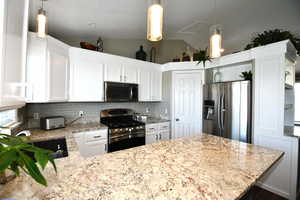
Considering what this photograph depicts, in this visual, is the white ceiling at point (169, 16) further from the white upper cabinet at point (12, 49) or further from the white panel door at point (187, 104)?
the white upper cabinet at point (12, 49)

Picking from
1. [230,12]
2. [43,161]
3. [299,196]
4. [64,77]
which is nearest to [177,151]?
[43,161]

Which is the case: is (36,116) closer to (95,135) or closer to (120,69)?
(95,135)

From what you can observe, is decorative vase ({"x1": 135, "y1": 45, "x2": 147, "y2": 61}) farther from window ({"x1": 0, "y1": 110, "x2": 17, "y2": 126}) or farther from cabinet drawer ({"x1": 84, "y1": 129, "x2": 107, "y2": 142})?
window ({"x1": 0, "y1": 110, "x2": 17, "y2": 126})

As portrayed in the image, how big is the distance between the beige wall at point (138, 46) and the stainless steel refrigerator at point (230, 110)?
1517mm

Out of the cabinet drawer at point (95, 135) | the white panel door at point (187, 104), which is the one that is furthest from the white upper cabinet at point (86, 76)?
the white panel door at point (187, 104)

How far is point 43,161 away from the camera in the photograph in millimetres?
425

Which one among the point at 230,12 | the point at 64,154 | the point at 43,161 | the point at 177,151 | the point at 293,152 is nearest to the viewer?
the point at 43,161

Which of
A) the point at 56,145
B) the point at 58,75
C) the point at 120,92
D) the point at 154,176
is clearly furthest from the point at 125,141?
the point at 154,176

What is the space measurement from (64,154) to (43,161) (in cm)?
165

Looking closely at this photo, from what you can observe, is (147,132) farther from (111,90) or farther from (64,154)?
(64,154)

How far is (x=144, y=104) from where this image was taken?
150 inches

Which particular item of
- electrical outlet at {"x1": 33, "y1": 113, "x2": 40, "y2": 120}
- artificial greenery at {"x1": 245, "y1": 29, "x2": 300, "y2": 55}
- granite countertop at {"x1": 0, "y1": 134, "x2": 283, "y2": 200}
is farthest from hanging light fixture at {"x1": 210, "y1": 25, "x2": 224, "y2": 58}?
electrical outlet at {"x1": 33, "y1": 113, "x2": 40, "y2": 120}

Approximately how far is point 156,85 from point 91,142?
2.03 m

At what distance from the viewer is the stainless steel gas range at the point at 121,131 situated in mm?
2594
